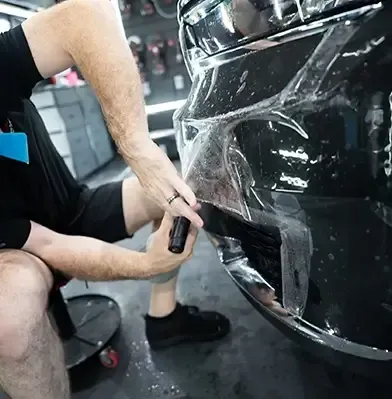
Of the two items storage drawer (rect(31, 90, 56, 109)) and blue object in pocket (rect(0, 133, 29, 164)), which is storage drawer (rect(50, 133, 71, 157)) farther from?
blue object in pocket (rect(0, 133, 29, 164))

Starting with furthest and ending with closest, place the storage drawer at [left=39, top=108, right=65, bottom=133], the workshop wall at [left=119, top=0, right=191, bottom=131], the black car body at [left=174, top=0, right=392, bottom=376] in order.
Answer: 1. the workshop wall at [left=119, top=0, right=191, bottom=131]
2. the storage drawer at [left=39, top=108, right=65, bottom=133]
3. the black car body at [left=174, top=0, right=392, bottom=376]

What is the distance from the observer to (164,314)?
119 cm

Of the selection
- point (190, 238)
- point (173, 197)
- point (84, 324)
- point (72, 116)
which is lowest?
point (84, 324)

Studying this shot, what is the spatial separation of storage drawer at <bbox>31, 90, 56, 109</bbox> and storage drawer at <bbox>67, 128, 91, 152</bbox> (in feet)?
1.00

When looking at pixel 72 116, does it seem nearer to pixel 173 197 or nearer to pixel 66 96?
pixel 66 96

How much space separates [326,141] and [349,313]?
253 mm

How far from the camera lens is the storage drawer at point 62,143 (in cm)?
304

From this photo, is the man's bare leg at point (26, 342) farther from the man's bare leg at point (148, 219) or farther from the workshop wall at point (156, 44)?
the workshop wall at point (156, 44)

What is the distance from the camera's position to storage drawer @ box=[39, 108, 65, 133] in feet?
9.57

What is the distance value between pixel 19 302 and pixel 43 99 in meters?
2.41

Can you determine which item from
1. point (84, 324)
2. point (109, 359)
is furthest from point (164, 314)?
point (84, 324)

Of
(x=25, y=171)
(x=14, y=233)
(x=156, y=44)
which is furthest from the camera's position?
(x=156, y=44)

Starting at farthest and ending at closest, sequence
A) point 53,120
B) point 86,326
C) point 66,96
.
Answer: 1. point 66,96
2. point 53,120
3. point 86,326

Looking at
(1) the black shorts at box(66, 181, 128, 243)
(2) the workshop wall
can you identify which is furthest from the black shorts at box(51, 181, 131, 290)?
(2) the workshop wall
